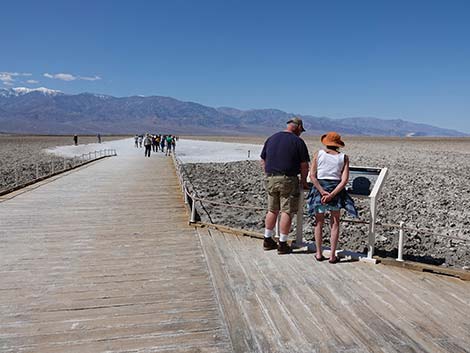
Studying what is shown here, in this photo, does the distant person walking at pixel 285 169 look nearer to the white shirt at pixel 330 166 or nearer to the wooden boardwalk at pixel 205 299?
the white shirt at pixel 330 166

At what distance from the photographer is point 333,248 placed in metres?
4.88

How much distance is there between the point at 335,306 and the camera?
12.2 ft

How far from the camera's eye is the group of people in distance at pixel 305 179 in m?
4.71

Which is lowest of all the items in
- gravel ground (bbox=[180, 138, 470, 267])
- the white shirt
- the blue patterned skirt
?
gravel ground (bbox=[180, 138, 470, 267])

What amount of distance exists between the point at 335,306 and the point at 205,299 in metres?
1.24

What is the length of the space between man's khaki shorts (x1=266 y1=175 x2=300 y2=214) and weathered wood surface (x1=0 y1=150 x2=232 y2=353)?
3.99 ft

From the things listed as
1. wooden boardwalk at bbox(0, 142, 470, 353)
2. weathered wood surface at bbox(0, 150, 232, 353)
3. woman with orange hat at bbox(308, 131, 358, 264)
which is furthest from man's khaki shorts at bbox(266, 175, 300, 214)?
weathered wood surface at bbox(0, 150, 232, 353)

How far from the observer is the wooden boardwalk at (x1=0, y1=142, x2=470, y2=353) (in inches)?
123

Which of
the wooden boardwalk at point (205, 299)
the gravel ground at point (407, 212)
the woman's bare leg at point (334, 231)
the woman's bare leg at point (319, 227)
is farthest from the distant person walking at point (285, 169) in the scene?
the gravel ground at point (407, 212)

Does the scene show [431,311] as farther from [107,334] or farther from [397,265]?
[107,334]

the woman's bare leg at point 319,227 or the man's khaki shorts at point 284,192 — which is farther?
the man's khaki shorts at point 284,192

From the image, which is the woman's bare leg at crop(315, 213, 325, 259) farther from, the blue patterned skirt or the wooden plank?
the wooden plank

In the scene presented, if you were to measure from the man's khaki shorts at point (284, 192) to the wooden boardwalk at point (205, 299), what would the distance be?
655 millimetres

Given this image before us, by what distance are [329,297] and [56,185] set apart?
10.5m
